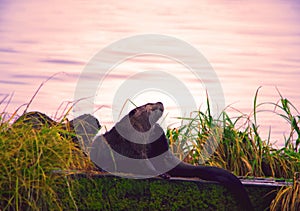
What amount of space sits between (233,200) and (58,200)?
6.04ft

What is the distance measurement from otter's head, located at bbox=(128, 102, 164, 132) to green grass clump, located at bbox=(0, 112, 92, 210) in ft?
2.93

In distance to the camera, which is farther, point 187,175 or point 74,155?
point 187,175

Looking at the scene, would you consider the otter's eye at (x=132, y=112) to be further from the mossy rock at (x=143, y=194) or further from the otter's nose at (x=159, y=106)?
the mossy rock at (x=143, y=194)

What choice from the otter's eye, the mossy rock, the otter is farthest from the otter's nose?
the mossy rock

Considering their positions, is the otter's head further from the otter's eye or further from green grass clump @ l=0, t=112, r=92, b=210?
green grass clump @ l=0, t=112, r=92, b=210

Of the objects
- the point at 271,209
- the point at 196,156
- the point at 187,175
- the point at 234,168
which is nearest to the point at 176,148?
the point at 196,156

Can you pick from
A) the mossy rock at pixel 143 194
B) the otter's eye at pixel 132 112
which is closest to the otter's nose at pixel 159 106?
the otter's eye at pixel 132 112

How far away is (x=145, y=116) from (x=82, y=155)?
841 millimetres

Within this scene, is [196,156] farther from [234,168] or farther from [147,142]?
[147,142]

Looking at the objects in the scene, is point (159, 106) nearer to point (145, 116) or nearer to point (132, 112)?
point (145, 116)

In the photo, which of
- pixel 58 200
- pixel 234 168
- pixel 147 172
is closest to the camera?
pixel 58 200

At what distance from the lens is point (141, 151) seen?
6.55 meters

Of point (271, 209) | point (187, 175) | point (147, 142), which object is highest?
point (147, 142)

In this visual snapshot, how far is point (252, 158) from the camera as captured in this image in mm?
7812
